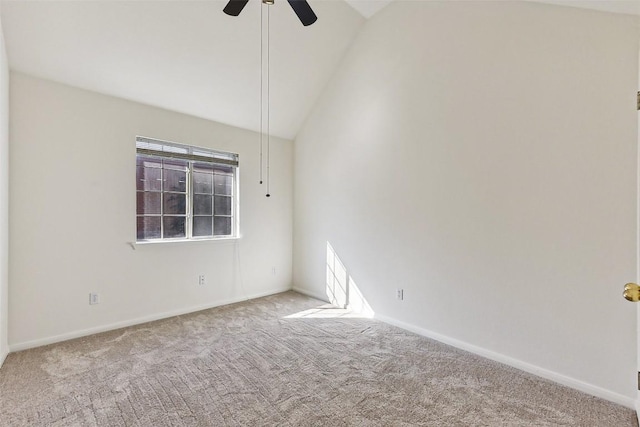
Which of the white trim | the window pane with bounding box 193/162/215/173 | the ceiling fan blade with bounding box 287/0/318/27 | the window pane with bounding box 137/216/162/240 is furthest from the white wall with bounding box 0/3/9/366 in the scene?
the ceiling fan blade with bounding box 287/0/318/27

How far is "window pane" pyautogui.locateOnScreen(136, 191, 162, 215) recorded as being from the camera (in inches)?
138

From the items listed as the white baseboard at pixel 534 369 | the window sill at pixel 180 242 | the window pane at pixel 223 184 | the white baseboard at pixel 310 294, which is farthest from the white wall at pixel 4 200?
the white baseboard at pixel 534 369

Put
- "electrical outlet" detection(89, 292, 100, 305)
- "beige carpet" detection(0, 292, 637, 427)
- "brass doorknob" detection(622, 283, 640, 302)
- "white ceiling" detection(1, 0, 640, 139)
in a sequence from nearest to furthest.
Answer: "brass doorknob" detection(622, 283, 640, 302) < "beige carpet" detection(0, 292, 637, 427) < "white ceiling" detection(1, 0, 640, 139) < "electrical outlet" detection(89, 292, 100, 305)

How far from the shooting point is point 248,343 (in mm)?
2951

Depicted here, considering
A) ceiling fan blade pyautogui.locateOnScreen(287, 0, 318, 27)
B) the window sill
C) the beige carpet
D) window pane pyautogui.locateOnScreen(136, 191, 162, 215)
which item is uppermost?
ceiling fan blade pyautogui.locateOnScreen(287, 0, 318, 27)

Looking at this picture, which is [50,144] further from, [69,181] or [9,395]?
[9,395]

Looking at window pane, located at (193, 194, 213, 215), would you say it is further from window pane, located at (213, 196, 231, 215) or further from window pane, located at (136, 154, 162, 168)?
window pane, located at (136, 154, 162, 168)

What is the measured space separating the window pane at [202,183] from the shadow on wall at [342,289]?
6.02 ft

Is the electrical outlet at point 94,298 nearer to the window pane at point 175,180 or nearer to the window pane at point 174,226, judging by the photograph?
the window pane at point 174,226

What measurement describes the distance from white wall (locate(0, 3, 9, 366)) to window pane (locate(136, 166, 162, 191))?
1.08 meters

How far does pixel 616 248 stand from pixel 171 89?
13.9 feet

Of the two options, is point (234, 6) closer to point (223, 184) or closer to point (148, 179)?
point (148, 179)

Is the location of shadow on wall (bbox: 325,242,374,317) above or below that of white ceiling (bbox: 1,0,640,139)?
below

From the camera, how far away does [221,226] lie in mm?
4254
